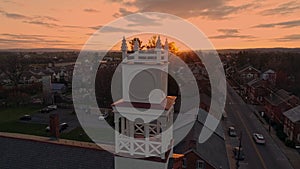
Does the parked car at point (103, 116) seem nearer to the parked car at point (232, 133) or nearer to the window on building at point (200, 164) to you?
the parked car at point (232, 133)

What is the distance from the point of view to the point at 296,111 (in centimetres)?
3070

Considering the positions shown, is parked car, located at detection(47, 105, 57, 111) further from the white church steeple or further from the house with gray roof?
the white church steeple

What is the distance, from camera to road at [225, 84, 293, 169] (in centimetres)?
2309

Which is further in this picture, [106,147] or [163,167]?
[106,147]

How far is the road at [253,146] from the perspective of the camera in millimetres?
23086

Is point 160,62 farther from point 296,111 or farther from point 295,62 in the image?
point 295,62

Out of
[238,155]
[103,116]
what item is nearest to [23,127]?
[103,116]

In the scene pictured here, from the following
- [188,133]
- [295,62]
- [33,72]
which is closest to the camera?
[188,133]

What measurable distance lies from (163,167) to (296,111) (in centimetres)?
2838

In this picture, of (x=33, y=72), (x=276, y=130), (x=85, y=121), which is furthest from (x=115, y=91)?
(x=33, y=72)

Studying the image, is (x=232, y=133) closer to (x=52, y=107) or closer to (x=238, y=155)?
(x=238, y=155)

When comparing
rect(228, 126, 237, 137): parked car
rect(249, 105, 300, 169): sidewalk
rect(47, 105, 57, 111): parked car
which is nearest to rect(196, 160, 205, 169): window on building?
rect(249, 105, 300, 169): sidewalk

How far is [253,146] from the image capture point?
27406 mm

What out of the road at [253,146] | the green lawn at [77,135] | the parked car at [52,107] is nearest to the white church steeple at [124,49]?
the road at [253,146]
